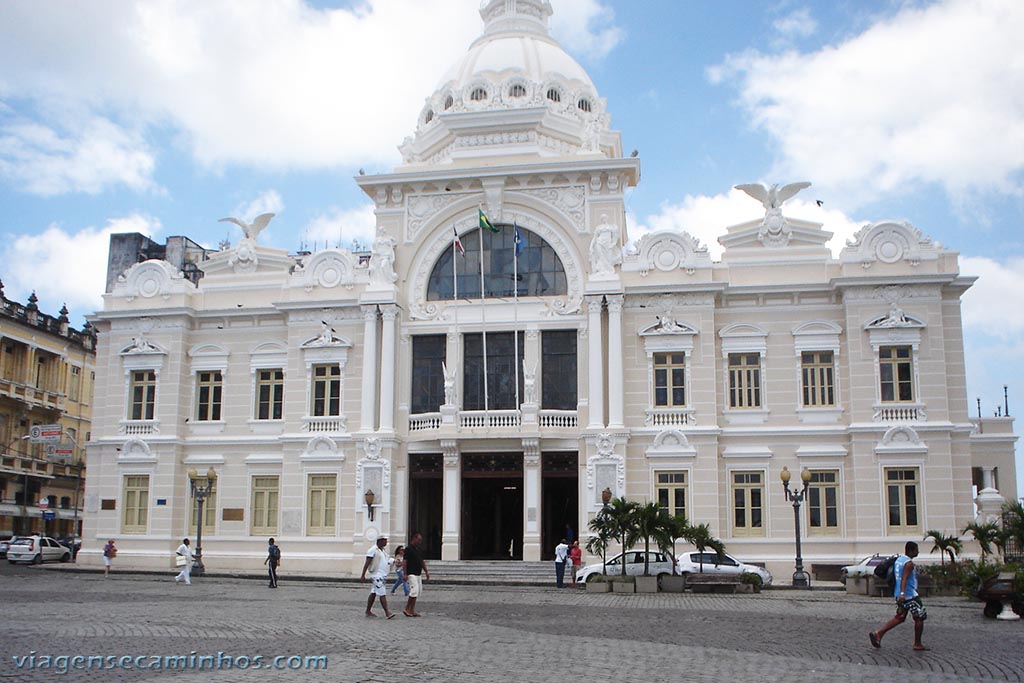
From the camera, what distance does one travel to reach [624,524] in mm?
29641

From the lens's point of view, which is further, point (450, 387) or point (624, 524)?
point (450, 387)

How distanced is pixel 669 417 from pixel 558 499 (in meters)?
5.19

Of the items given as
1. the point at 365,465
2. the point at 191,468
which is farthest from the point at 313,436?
the point at 191,468

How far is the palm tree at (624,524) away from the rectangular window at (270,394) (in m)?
16.2

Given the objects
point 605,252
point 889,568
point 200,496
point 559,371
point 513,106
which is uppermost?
point 513,106

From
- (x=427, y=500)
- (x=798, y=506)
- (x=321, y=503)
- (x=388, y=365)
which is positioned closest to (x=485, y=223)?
(x=388, y=365)

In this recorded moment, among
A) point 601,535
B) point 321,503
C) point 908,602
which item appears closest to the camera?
point 908,602

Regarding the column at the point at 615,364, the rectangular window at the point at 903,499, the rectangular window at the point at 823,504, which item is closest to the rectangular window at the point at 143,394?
the column at the point at 615,364

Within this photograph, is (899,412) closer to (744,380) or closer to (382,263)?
(744,380)

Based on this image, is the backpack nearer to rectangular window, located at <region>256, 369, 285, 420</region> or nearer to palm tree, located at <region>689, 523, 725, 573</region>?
palm tree, located at <region>689, 523, 725, 573</region>

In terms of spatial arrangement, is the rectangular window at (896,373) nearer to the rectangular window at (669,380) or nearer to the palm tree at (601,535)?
the rectangular window at (669,380)

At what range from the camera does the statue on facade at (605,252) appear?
38094 millimetres

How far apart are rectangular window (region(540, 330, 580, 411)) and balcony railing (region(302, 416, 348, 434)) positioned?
756cm

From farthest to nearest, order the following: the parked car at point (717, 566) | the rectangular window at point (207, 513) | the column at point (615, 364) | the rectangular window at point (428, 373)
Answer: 1. the rectangular window at point (207, 513)
2. the rectangular window at point (428, 373)
3. the column at point (615, 364)
4. the parked car at point (717, 566)
